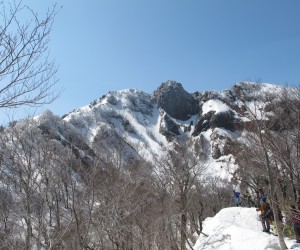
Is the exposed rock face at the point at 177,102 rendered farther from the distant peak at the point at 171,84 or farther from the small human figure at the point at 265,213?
the small human figure at the point at 265,213

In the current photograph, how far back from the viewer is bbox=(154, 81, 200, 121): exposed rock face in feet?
502

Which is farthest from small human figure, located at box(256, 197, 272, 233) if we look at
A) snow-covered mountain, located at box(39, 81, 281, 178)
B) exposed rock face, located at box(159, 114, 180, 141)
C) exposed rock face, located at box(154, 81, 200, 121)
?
exposed rock face, located at box(154, 81, 200, 121)

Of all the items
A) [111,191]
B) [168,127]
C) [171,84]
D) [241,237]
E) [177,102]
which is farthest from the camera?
[171,84]

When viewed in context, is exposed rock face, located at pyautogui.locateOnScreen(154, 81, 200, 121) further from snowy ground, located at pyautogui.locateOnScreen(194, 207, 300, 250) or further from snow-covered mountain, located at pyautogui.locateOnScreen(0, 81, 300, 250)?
snowy ground, located at pyautogui.locateOnScreen(194, 207, 300, 250)

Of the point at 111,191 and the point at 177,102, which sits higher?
the point at 177,102

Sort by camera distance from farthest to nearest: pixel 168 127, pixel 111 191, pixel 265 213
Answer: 1. pixel 168 127
2. pixel 111 191
3. pixel 265 213

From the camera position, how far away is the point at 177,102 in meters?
155

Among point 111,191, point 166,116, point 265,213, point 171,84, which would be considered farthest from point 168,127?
point 265,213

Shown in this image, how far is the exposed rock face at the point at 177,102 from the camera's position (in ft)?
502

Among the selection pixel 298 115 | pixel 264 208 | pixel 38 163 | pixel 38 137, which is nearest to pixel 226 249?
pixel 264 208

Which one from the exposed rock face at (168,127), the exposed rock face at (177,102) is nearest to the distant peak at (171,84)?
the exposed rock face at (177,102)

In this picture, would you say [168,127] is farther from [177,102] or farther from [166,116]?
[177,102]

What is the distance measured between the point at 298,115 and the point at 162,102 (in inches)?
5622

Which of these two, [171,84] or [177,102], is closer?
[177,102]
